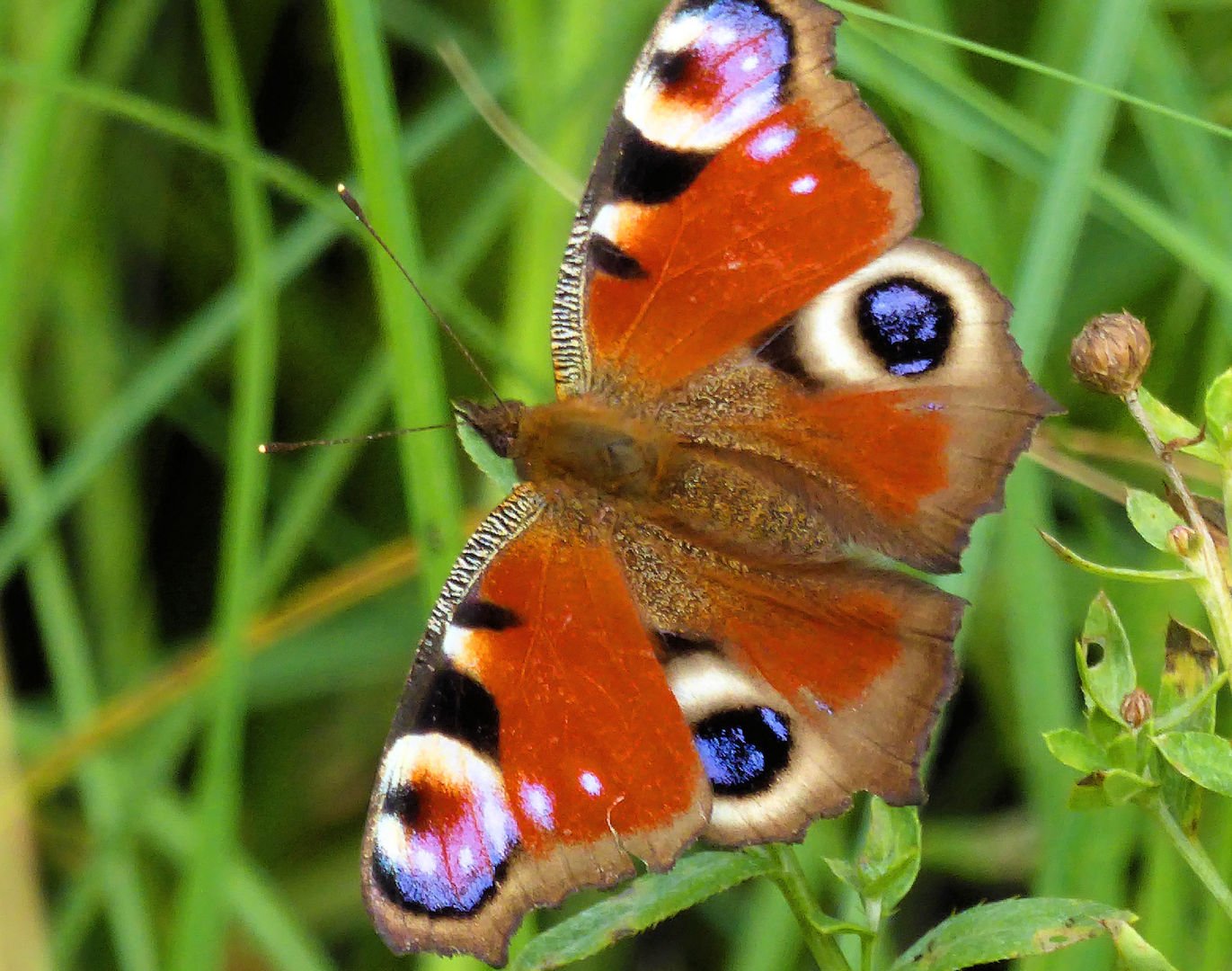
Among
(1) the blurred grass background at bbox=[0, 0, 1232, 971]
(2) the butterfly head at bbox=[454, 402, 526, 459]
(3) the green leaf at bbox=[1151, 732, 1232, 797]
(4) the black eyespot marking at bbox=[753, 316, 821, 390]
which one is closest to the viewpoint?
(3) the green leaf at bbox=[1151, 732, 1232, 797]

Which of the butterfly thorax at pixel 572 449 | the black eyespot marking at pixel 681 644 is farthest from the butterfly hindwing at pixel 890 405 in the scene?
the black eyespot marking at pixel 681 644

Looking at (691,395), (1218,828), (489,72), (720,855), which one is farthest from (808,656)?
(489,72)

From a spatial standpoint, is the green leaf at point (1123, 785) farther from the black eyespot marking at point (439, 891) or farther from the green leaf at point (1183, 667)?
the black eyespot marking at point (439, 891)

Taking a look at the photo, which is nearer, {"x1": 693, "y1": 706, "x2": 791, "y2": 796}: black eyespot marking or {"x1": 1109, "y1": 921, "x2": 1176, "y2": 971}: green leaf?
{"x1": 1109, "y1": 921, "x2": 1176, "y2": 971}: green leaf

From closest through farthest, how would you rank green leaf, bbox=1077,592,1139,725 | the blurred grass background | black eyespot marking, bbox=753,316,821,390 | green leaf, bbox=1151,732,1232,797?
green leaf, bbox=1151,732,1232,797
green leaf, bbox=1077,592,1139,725
black eyespot marking, bbox=753,316,821,390
the blurred grass background

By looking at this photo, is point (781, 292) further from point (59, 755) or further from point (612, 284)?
point (59, 755)

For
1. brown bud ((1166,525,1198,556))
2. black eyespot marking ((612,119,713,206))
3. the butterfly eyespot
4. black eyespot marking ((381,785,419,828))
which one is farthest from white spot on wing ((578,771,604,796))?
black eyespot marking ((612,119,713,206))

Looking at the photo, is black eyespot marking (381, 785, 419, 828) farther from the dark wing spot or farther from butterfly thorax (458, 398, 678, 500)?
butterfly thorax (458, 398, 678, 500)
